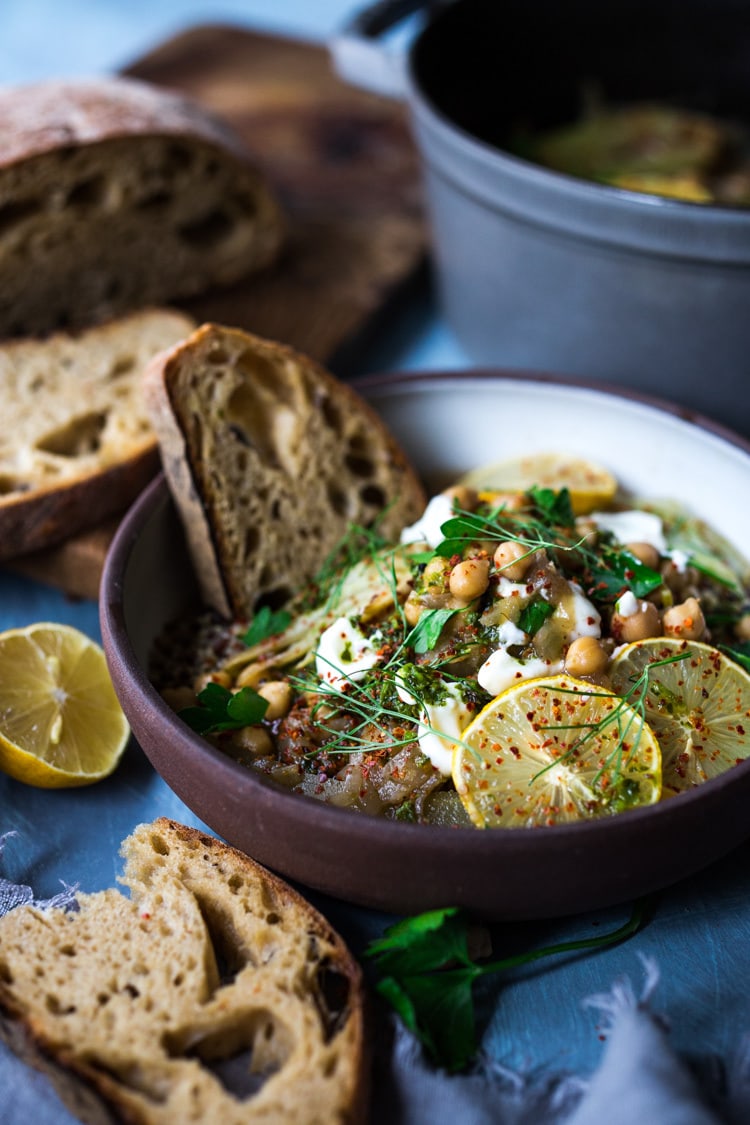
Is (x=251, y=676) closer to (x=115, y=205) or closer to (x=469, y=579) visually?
(x=469, y=579)

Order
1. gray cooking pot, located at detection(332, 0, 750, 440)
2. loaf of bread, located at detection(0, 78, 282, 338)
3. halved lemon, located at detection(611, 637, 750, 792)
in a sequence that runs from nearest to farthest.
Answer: halved lemon, located at detection(611, 637, 750, 792) → gray cooking pot, located at detection(332, 0, 750, 440) → loaf of bread, located at detection(0, 78, 282, 338)

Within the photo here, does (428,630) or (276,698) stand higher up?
(428,630)

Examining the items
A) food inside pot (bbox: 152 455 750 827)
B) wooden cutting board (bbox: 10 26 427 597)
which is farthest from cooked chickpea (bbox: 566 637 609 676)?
wooden cutting board (bbox: 10 26 427 597)

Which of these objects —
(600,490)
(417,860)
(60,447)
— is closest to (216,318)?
(60,447)

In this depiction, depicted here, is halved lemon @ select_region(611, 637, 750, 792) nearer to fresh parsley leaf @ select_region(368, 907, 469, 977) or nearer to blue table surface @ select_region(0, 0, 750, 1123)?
blue table surface @ select_region(0, 0, 750, 1123)

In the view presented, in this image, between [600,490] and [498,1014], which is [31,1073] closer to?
[498,1014]

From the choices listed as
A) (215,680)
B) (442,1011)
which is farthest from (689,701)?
(215,680)
